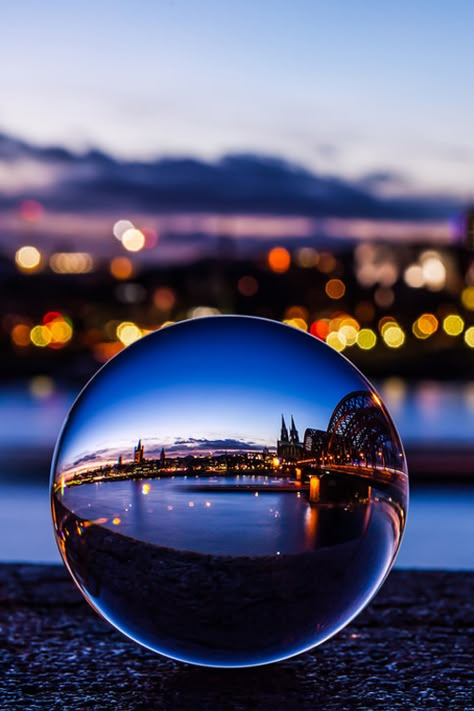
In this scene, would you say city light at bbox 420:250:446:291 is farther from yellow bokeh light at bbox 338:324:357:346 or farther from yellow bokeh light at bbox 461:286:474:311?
yellow bokeh light at bbox 338:324:357:346

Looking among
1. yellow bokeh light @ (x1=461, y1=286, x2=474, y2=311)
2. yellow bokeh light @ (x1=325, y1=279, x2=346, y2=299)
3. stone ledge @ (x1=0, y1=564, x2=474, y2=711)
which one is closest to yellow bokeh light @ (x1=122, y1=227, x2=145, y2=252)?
yellow bokeh light @ (x1=461, y1=286, x2=474, y2=311)

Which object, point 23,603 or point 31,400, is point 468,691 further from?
point 31,400

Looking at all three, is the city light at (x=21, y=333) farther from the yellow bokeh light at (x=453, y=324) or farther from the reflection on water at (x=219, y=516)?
the reflection on water at (x=219, y=516)

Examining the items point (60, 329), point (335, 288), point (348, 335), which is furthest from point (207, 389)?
point (335, 288)

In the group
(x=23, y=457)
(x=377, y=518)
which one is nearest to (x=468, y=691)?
(x=377, y=518)

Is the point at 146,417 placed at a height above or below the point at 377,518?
above

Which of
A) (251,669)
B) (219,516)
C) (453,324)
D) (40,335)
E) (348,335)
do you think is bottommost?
(251,669)

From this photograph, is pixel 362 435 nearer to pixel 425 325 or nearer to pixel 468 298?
pixel 468 298
